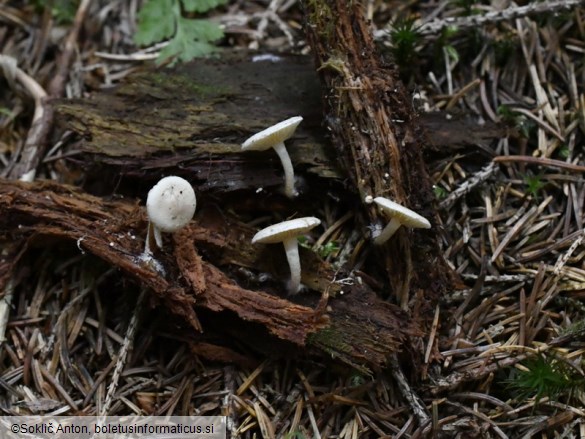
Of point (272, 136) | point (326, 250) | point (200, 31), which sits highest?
point (200, 31)

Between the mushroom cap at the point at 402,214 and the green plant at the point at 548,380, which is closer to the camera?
the green plant at the point at 548,380

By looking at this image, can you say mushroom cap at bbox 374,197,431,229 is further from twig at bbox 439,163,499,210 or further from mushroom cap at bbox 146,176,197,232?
mushroom cap at bbox 146,176,197,232

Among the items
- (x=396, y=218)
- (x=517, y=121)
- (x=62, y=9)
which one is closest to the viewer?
(x=396, y=218)

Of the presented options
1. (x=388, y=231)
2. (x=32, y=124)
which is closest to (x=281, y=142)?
(x=388, y=231)

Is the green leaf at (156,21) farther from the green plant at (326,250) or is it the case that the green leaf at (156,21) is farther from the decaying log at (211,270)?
the green plant at (326,250)

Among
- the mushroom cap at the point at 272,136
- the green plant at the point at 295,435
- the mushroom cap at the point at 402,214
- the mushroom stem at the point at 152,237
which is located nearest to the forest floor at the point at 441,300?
the green plant at the point at 295,435

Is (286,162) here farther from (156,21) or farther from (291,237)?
(156,21)
